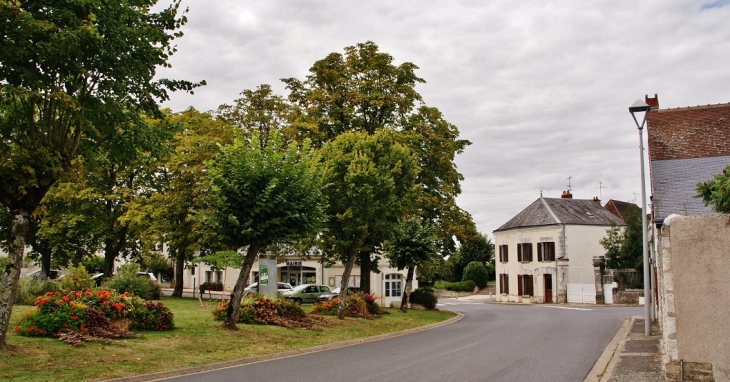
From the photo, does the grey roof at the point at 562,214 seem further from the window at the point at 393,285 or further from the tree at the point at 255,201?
the tree at the point at 255,201

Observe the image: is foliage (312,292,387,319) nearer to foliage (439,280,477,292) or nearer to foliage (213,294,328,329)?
foliage (213,294,328,329)

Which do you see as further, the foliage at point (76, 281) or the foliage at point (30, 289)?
the foliage at point (30, 289)

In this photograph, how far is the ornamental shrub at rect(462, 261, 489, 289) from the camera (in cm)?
6581

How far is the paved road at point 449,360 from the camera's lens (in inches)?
471

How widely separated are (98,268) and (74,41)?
58503 mm

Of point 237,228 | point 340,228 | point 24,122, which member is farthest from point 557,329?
point 24,122

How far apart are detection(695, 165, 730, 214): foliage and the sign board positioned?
16.2 m

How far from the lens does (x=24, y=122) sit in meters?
13.1

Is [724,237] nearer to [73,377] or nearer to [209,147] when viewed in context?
[73,377]

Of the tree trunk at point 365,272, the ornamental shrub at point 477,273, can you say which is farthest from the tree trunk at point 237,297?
the ornamental shrub at point 477,273

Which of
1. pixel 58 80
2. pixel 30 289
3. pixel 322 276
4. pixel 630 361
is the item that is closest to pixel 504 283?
pixel 322 276

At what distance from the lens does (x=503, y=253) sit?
2215 inches

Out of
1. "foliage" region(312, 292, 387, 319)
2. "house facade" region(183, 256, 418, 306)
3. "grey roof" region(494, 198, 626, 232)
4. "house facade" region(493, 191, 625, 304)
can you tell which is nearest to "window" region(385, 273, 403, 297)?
"house facade" region(183, 256, 418, 306)

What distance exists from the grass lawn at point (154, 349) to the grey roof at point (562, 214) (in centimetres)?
3381
